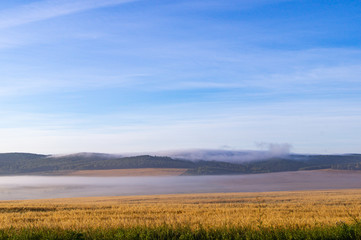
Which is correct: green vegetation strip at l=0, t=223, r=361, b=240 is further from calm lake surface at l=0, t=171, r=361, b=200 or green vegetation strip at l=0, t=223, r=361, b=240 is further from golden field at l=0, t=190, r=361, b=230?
calm lake surface at l=0, t=171, r=361, b=200

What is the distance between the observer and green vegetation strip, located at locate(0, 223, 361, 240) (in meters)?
11.1

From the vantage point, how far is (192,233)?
11.7 metres

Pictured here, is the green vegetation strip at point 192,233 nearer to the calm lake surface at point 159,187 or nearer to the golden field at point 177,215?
the golden field at point 177,215

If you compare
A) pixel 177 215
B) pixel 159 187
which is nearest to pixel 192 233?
pixel 177 215

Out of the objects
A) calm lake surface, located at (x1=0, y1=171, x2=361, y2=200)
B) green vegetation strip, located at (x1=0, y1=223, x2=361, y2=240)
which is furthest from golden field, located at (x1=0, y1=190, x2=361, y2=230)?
calm lake surface, located at (x1=0, y1=171, x2=361, y2=200)

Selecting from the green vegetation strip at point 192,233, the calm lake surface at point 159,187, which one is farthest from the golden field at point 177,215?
the calm lake surface at point 159,187

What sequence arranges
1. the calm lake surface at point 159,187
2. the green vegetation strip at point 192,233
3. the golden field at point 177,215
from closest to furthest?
1. the green vegetation strip at point 192,233
2. the golden field at point 177,215
3. the calm lake surface at point 159,187

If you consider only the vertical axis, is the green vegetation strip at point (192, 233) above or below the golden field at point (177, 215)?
above

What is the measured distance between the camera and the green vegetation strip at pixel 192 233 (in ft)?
36.3

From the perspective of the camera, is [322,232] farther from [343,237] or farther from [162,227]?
[162,227]

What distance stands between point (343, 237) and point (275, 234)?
1.81 meters

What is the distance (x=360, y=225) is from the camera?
37.9 ft

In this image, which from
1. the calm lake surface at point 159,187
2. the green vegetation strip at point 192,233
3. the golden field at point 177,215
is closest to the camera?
the green vegetation strip at point 192,233

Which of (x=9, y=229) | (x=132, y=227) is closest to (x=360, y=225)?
(x=132, y=227)
